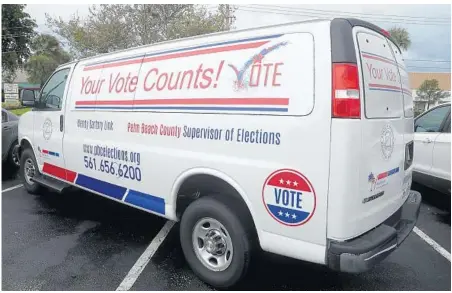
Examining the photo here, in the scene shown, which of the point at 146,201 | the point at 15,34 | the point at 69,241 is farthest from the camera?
the point at 15,34

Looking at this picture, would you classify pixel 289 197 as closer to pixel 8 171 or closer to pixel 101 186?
pixel 101 186

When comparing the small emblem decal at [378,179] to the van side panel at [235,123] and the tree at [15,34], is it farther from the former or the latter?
the tree at [15,34]

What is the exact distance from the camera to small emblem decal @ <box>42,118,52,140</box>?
16.4 feet

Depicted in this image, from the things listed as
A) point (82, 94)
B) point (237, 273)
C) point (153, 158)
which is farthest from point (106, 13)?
point (237, 273)

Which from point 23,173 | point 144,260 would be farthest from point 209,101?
point 23,173

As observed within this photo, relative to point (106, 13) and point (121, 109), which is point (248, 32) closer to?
point (121, 109)

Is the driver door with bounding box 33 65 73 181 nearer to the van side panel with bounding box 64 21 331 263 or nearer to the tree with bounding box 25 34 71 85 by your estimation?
the van side panel with bounding box 64 21 331 263

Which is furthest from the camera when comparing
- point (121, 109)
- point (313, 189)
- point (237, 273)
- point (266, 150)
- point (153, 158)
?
point (121, 109)

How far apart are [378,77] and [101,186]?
3.17 metres

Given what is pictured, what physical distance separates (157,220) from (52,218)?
1447 millimetres

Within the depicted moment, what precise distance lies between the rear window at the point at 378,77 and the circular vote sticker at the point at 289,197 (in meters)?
0.68

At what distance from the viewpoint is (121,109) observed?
12.6 ft

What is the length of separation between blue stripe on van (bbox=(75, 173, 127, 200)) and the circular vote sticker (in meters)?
1.85

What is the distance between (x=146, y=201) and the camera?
142 inches
